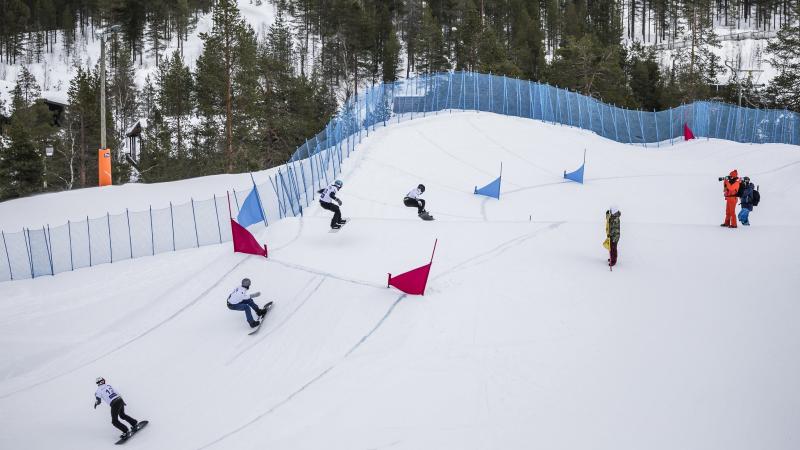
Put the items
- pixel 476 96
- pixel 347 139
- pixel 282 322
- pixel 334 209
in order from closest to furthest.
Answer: pixel 282 322 → pixel 334 209 → pixel 347 139 → pixel 476 96

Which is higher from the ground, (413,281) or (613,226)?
(613,226)

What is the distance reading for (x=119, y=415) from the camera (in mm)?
10711

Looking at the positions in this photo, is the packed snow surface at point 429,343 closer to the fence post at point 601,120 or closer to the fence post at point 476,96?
the fence post at point 476,96

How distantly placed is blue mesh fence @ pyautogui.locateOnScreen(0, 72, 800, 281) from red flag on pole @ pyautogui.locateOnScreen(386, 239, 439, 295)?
7318 millimetres

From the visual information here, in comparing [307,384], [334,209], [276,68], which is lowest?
[307,384]

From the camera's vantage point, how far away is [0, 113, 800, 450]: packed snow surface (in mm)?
9523

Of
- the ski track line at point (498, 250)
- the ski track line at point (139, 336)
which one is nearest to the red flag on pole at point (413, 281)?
the ski track line at point (498, 250)

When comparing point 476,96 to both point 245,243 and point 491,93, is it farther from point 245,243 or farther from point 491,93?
point 245,243

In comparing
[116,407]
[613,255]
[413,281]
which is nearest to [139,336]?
[116,407]

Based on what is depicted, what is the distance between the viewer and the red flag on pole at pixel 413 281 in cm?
1293

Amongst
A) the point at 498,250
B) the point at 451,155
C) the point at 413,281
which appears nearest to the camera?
the point at 413,281

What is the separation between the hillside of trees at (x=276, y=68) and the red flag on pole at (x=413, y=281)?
24138mm

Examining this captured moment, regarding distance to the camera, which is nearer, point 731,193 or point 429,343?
point 429,343

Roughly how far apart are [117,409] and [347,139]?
Result: 17.9 m
